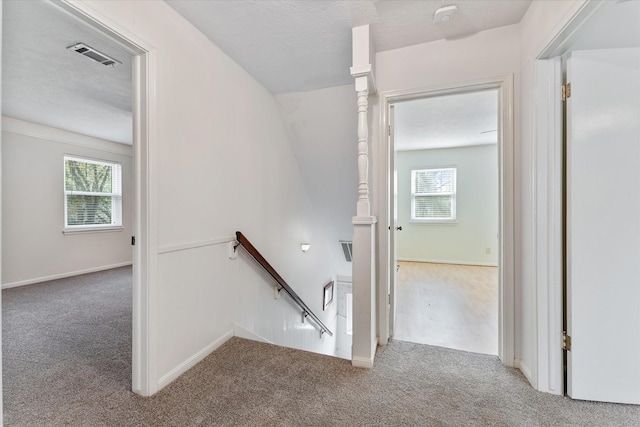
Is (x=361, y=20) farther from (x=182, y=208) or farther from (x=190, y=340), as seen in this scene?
(x=190, y=340)

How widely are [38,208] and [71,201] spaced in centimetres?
47

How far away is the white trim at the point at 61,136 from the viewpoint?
375cm

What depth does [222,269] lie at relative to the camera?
2.29 metres

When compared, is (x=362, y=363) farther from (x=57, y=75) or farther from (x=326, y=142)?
(x=57, y=75)

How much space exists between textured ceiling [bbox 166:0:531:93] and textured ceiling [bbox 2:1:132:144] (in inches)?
28.7

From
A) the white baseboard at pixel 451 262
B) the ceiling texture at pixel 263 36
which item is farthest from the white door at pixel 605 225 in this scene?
the white baseboard at pixel 451 262

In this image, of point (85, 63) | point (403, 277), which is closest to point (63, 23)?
point (85, 63)

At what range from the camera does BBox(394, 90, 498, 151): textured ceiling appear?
11.7 ft

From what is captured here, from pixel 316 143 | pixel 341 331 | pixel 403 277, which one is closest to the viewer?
pixel 316 143

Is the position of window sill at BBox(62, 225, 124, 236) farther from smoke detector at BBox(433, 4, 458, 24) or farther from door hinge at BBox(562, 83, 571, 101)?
door hinge at BBox(562, 83, 571, 101)

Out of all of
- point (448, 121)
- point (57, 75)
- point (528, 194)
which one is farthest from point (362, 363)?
point (448, 121)

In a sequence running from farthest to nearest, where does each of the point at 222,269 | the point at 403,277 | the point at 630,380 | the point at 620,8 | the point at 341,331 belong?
A: 1. the point at 341,331
2. the point at 403,277
3. the point at 222,269
4. the point at 630,380
5. the point at 620,8

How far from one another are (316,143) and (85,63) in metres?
2.21

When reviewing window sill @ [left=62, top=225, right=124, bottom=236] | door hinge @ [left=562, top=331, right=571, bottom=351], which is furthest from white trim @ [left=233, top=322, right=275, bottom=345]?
window sill @ [left=62, top=225, right=124, bottom=236]
